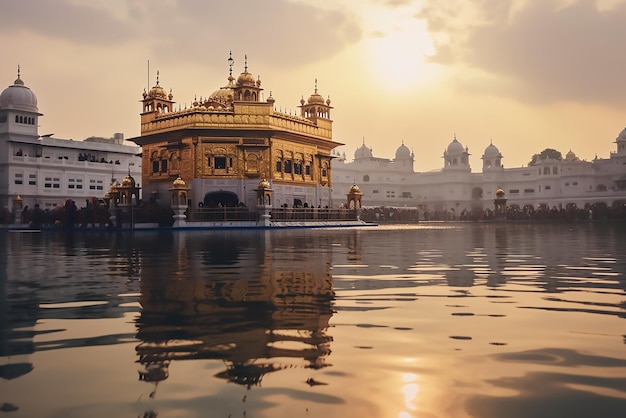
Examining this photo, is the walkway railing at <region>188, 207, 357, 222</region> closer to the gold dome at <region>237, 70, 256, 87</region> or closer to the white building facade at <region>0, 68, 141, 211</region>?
the gold dome at <region>237, 70, 256, 87</region>

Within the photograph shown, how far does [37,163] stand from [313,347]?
56.6 meters

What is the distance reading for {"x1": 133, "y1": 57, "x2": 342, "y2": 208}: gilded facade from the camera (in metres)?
37.8

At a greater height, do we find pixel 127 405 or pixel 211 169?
pixel 211 169

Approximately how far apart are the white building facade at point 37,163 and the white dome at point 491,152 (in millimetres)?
59281

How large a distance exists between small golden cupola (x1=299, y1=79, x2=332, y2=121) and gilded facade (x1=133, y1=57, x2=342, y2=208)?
285cm

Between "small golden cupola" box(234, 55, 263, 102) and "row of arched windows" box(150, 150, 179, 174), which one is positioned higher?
"small golden cupola" box(234, 55, 263, 102)

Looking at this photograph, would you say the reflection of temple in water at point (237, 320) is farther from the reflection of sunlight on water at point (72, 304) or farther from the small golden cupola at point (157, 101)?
the small golden cupola at point (157, 101)

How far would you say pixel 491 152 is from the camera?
297 feet

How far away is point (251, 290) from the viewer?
6520mm

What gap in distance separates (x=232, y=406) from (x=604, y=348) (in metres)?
2.62

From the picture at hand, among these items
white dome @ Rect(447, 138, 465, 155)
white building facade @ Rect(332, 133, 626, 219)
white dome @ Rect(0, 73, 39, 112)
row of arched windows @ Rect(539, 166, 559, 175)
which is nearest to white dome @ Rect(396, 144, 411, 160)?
white building facade @ Rect(332, 133, 626, 219)

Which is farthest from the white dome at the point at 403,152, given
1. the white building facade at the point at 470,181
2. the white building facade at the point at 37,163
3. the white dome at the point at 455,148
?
the white building facade at the point at 37,163

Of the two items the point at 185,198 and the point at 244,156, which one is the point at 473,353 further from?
the point at 244,156

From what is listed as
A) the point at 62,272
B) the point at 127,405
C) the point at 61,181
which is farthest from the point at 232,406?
the point at 61,181
